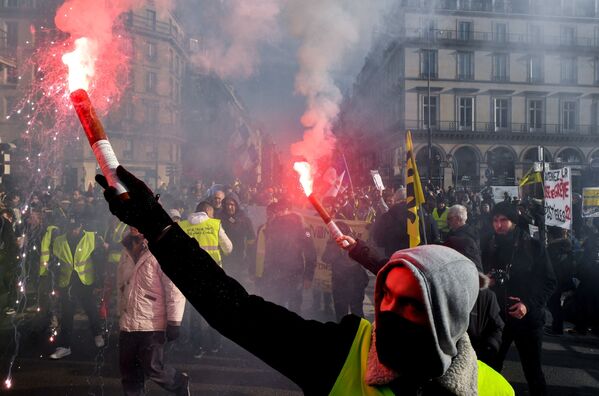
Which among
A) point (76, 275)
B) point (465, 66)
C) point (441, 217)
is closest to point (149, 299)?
point (76, 275)

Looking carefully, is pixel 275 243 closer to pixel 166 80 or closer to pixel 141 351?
pixel 141 351

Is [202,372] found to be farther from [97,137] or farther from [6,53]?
[6,53]

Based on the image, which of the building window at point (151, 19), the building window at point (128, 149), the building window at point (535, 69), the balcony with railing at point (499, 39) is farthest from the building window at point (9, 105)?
the building window at point (535, 69)

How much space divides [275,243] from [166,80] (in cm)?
3500

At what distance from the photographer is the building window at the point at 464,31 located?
36819 millimetres

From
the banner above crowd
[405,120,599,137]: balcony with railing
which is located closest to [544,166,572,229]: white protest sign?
the banner above crowd

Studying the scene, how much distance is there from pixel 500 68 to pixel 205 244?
4449 centimetres

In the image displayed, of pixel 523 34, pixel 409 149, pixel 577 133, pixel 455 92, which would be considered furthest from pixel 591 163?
pixel 409 149

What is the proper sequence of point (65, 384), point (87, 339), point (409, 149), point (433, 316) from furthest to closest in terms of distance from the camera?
1. point (87, 339)
2. point (409, 149)
3. point (65, 384)
4. point (433, 316)

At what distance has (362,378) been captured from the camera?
4.50ft

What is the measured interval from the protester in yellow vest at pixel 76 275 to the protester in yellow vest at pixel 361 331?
5486 millimetres

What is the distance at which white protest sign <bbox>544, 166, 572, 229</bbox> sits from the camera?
8.30m

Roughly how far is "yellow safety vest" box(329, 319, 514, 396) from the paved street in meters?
3.78

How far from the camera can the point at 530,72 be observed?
43.4m
